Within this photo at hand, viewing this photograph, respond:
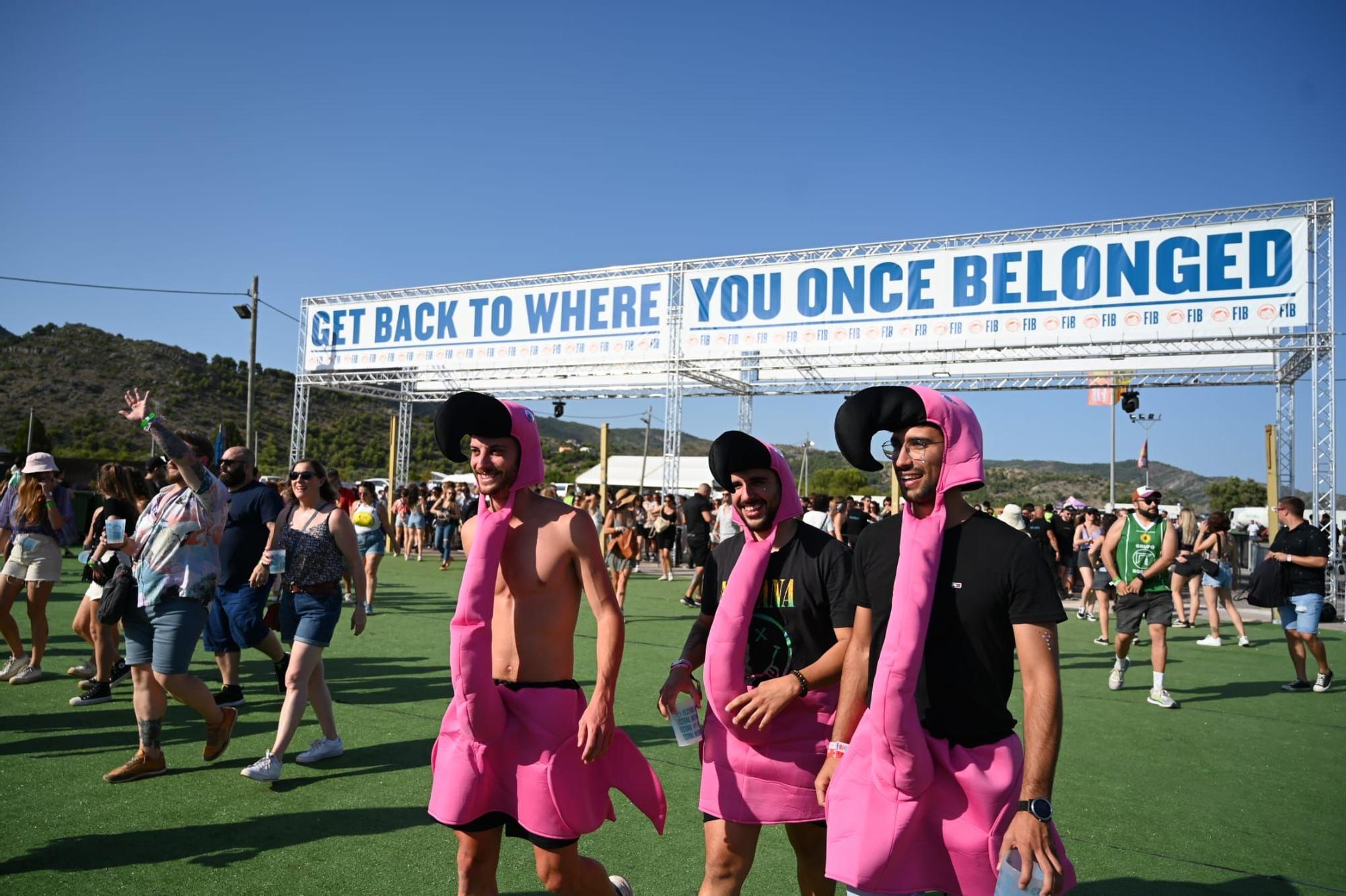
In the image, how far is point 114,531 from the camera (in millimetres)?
5582

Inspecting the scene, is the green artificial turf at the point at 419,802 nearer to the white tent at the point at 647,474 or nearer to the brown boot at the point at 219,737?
the brown boot at the point at 219,737

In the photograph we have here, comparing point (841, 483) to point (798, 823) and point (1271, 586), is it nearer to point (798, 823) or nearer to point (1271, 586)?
point (1271, 586)

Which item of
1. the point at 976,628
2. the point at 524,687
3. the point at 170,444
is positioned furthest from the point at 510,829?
the point at 170,444

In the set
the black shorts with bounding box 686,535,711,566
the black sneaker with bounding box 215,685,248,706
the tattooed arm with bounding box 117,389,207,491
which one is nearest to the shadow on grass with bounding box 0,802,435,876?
the black sneaker with bounding box 215,685,248,706

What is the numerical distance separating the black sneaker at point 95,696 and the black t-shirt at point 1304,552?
1052 cm

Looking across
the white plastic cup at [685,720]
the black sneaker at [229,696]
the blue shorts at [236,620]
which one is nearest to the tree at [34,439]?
the blue shorts at [236,620]

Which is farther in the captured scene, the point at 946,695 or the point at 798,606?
the point at 798,606

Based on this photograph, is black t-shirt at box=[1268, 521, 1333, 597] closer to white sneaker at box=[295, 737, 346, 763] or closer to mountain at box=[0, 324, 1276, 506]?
white sneaker at box=[295, 737, 346, 763]

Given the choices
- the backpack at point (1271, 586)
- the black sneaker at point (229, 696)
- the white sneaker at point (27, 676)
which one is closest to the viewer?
the black sneaker at point (229, 696)

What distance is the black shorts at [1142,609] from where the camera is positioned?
8.34 metres

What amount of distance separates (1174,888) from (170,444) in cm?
517

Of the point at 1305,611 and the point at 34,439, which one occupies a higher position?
the point at 34,439

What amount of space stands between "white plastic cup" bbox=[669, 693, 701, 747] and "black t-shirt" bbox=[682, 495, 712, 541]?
11.0m

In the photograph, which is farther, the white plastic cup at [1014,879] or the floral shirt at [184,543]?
the floral shirt at [184,543]
